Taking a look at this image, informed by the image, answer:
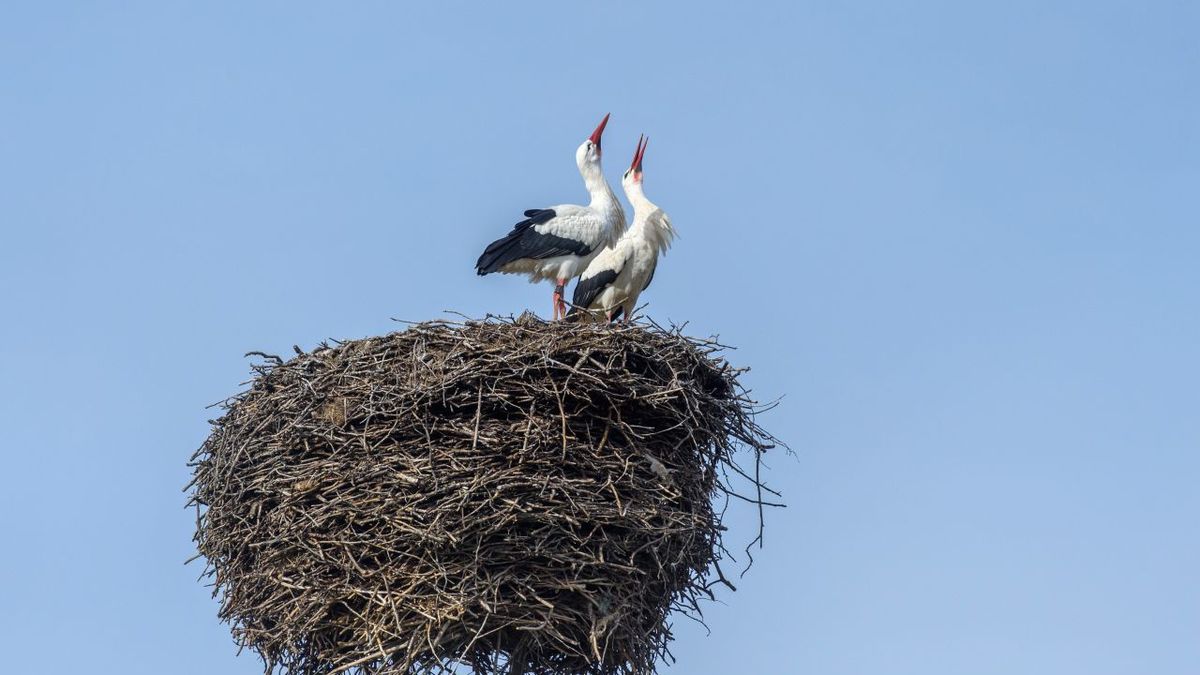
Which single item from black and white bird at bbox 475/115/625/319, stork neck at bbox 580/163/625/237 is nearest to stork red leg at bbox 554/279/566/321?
black and white bird at bbox 475/115/625/319

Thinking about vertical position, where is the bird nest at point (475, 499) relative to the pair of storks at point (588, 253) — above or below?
below

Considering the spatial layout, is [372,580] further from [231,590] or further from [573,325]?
[573,325]

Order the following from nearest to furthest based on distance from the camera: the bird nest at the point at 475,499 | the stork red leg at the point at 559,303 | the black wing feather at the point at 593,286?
1. the bird nest at the point at 475,499
2. the black wing feather at the point at 593,286
3. the stork red leg at the point at 559,303

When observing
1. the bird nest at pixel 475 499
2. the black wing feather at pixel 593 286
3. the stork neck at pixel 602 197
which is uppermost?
the stork neck at pixel 602 197

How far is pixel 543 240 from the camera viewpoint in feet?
37.5

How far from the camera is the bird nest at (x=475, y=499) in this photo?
8.38 meters

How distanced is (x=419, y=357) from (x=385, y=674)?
159cm

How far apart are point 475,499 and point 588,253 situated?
3.56 m

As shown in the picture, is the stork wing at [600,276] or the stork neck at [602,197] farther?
the stork neck at [602,197]

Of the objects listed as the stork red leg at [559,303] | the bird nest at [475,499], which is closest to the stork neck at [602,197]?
the stork red leg at [559,303]

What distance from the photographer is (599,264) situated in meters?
11.4

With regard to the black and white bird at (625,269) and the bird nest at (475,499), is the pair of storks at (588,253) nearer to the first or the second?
the black and white bird at (625,269)

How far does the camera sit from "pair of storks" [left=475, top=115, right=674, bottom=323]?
448 inches

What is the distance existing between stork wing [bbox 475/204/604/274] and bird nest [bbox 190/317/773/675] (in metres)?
2.40
